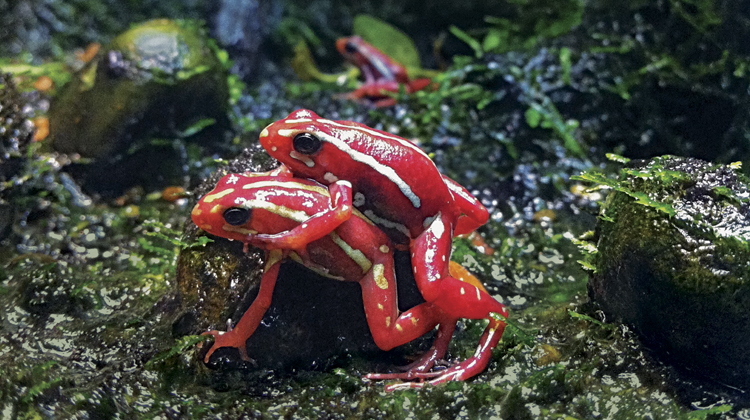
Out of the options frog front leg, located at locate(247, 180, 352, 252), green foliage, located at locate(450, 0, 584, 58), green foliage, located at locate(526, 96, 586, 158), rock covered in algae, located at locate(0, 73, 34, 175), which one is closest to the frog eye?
green foliage, located at locate(450, 0, 584, 58)

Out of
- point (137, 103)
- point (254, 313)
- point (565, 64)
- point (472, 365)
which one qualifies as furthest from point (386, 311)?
Result: point (565, 64)

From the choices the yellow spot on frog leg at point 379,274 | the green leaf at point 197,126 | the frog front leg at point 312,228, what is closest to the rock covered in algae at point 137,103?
the green leaf at point 197,126

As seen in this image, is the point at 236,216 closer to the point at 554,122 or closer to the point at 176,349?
the point at 176,349

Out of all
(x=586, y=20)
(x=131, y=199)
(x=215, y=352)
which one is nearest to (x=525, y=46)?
(x=586, y=20)

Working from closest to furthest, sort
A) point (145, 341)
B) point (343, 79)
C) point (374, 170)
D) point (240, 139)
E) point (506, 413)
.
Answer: point (506, 413) → point (374, 170) → point (145, 341) → point (240, 139) → point (343, 79)

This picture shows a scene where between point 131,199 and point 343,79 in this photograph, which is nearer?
point 131,199

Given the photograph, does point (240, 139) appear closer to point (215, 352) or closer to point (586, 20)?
point (215, 352)

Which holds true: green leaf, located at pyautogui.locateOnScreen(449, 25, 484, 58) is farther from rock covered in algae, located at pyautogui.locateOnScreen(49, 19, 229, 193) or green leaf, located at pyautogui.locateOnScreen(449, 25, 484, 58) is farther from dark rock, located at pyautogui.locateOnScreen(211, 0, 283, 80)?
rock covered in algae, located at pyautogui.locateOnScreen(49, 19, 229, 193)
